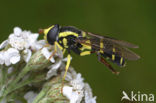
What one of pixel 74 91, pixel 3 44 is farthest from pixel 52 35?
pixel 74 91

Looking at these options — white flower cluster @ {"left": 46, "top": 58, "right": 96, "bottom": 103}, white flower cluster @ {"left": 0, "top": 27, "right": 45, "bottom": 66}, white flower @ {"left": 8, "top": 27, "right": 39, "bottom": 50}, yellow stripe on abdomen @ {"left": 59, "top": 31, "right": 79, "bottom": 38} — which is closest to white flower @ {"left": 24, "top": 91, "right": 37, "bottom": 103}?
white flower cluster @ {"left": 46, "top": 58, "right": 96, "bottom": 103}

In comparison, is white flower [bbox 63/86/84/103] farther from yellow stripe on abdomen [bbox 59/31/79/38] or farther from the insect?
yellow stripe on abdomen [bbox 59/31/79/38]

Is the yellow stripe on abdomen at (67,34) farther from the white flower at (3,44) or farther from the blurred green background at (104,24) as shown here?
the blurred green background at (104,24)

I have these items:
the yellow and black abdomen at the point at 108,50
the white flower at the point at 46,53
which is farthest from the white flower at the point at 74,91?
the yellow and black abdomen at the point at 108,50

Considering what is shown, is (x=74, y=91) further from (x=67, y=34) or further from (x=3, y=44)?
(x=3, y=44)

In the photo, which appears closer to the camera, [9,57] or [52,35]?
[9,57]

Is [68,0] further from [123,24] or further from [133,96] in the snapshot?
[133,96]
